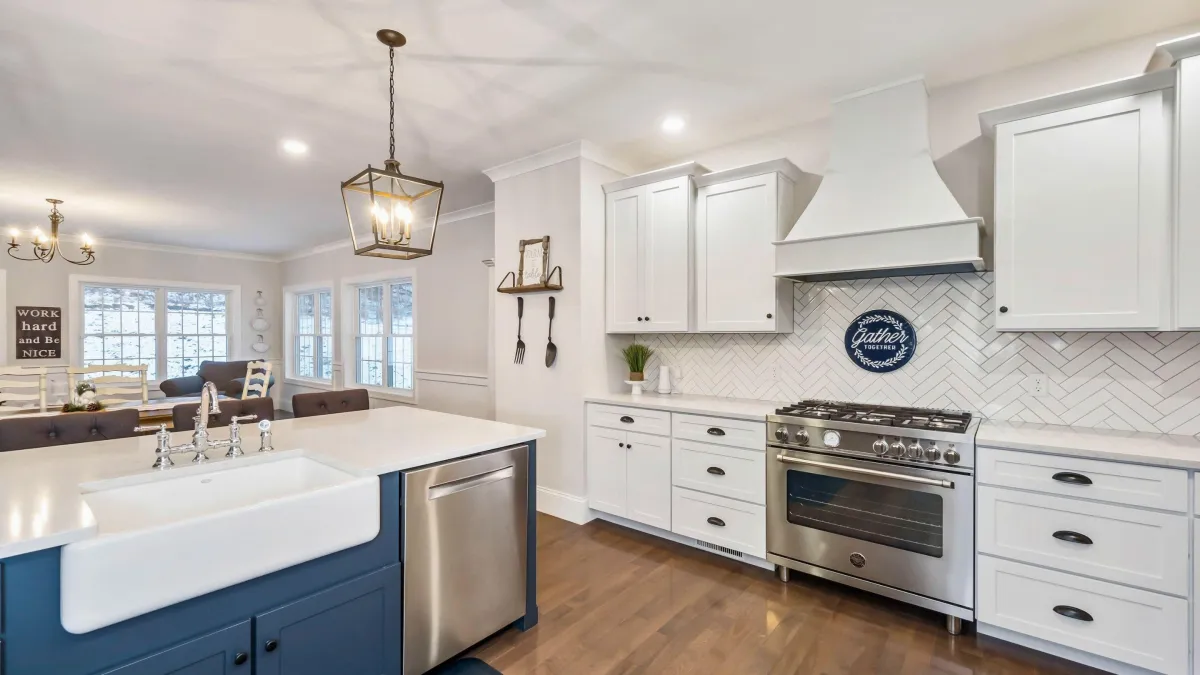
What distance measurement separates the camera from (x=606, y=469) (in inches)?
141

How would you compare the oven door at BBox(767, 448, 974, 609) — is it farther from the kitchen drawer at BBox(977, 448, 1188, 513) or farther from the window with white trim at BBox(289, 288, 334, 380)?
the window with white trim at BBox(289, 288, 334, 380)

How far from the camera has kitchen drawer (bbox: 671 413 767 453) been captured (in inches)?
115

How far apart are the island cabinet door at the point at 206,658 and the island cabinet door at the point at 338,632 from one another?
35 mm

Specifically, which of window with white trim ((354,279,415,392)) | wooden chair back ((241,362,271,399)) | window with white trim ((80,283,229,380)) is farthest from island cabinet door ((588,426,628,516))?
window with white trim ((80,283,229,380))

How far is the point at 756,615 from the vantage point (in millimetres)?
2516

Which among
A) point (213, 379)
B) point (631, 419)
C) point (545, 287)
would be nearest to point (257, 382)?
point (213, 379)

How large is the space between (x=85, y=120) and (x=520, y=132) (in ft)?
8.38

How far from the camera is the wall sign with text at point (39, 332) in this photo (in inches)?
250

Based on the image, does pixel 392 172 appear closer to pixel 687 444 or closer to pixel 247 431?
pixel 247 431

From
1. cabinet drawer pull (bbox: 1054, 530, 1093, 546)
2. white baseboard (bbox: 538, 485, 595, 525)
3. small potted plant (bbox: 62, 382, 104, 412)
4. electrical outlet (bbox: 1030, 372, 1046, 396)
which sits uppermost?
electrical outlet (bbox: 1030, 372, 1046, 396)

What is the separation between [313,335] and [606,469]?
6367 millimetres

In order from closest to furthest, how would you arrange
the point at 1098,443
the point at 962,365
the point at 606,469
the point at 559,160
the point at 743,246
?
the point at 1098,443 < the point at 962,365 < the point at 743,246 < the point at 606,469 < the point at 559,160

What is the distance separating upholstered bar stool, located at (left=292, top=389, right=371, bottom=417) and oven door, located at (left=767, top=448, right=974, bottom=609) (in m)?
2.51

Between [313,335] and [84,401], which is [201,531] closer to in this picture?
[84,401]
